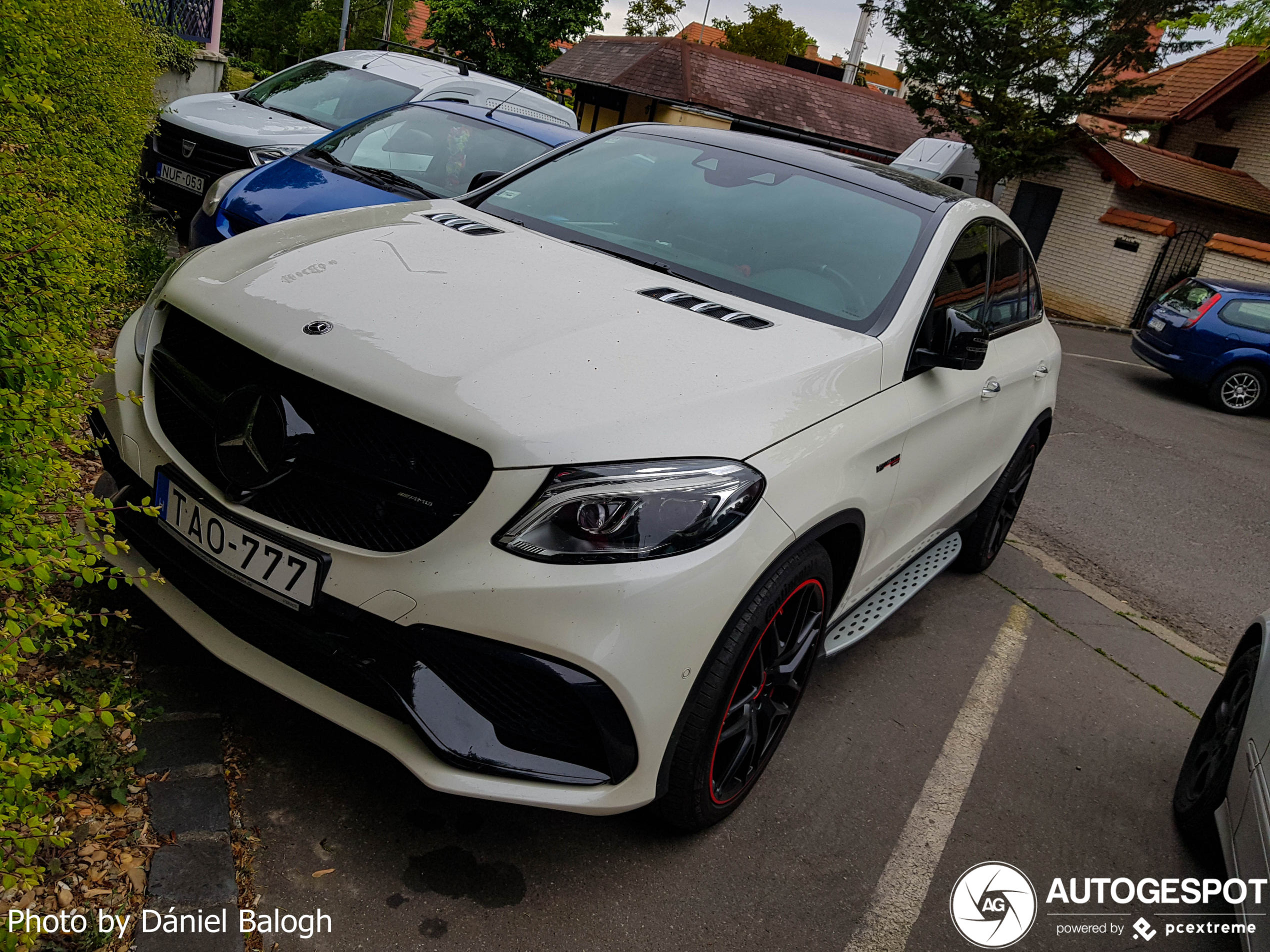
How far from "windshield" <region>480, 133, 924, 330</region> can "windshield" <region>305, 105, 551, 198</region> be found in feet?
8.42

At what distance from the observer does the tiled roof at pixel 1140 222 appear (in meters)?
22.5

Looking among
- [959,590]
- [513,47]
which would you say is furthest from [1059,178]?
[959,590]

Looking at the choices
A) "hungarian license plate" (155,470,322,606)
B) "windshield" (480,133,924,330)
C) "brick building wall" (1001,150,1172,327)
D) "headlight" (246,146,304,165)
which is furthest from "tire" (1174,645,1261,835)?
"brick building wall" (1001,150,1172,327)

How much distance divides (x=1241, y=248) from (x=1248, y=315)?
22.3ft

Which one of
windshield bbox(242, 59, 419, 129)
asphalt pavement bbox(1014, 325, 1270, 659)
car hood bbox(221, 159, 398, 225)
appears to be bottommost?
asphalt pavement bbox(1014, 325, 1270, 659)

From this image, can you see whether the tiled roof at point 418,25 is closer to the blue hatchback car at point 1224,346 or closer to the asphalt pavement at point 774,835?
the blue hatchback car at point 1224,346

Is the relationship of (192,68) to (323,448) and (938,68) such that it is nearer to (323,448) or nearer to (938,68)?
(323,448)

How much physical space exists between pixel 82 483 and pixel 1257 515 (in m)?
8.37

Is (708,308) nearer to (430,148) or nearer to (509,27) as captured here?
(430,148)

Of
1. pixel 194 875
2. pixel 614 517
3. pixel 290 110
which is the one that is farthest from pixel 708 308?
pixel 290 110

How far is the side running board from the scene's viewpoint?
3.60 meters

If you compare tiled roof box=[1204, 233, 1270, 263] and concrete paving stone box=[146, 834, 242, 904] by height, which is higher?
tiled roof box=[1204, 233, 1270, 263]

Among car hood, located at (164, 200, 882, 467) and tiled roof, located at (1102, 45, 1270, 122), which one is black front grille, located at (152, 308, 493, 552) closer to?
car hood, located at (164, 200, 882, 467)

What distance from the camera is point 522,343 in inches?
105
